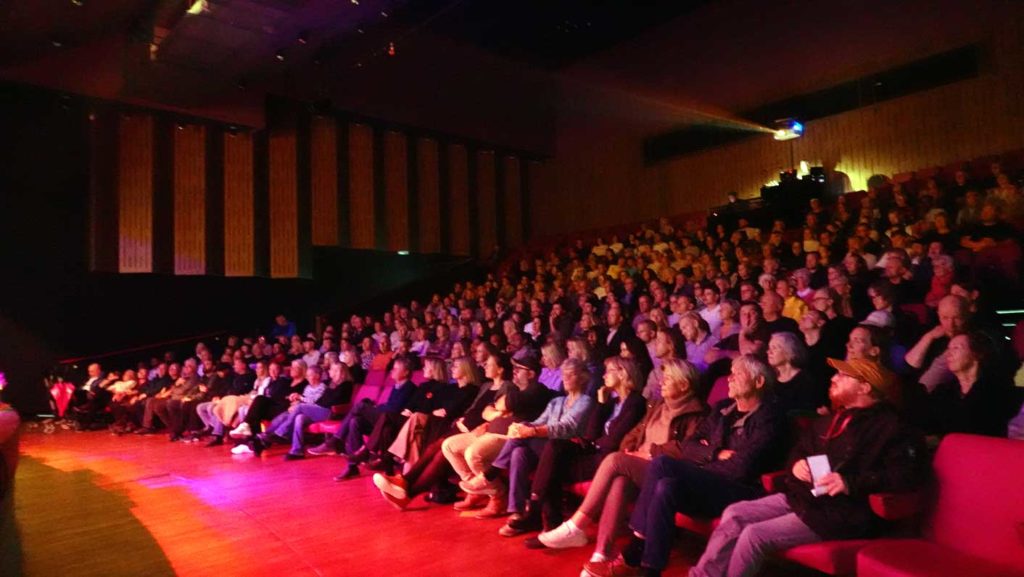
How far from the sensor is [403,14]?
33.7 feet

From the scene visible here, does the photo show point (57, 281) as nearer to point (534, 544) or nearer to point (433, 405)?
point (433, 405)

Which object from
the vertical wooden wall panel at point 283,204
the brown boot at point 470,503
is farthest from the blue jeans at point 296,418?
the vertical wooden wall panel at point 283,204

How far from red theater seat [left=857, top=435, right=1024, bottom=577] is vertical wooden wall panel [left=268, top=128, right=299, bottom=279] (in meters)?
10.2

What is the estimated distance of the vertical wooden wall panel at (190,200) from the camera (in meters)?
10.1

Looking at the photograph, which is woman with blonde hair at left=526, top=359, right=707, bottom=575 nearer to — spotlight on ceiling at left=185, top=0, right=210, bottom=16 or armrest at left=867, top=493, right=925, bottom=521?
armrest at left=867, top=493, right=925, bottom=521

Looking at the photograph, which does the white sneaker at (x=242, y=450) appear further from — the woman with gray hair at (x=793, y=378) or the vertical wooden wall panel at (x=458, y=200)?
the vertical wooden wall panel at (x=458, y=200)

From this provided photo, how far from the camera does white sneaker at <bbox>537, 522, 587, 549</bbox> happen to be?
10.1ft

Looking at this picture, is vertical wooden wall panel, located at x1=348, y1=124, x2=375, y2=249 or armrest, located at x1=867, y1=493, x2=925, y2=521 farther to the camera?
vertical wooden wall panel, located at x1=348, y1=124, x2=375, y2=249

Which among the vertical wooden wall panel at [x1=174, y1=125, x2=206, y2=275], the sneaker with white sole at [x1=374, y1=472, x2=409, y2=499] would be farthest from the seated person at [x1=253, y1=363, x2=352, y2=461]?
the vertical wooden wall panel at [x1=174, y1=125, x2=206, y2=275]

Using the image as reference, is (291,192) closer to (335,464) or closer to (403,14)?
(403,14)

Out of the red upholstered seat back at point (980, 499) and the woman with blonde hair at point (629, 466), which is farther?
the woman with blonde hair at point (629, 466)

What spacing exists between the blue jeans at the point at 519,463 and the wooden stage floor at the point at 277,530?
0.21 metres

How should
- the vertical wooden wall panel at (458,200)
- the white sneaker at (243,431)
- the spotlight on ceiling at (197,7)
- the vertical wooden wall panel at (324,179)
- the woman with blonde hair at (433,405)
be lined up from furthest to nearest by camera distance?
the vertical wooden wall panel at (458,200)
the vertical wooden wall panel at (324,179)
the spotlight on ceiling at (197,7)
the white sneaker at (243,431)
the woman with blonde hair at (433,405)

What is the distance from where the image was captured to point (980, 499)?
7.20 feet
